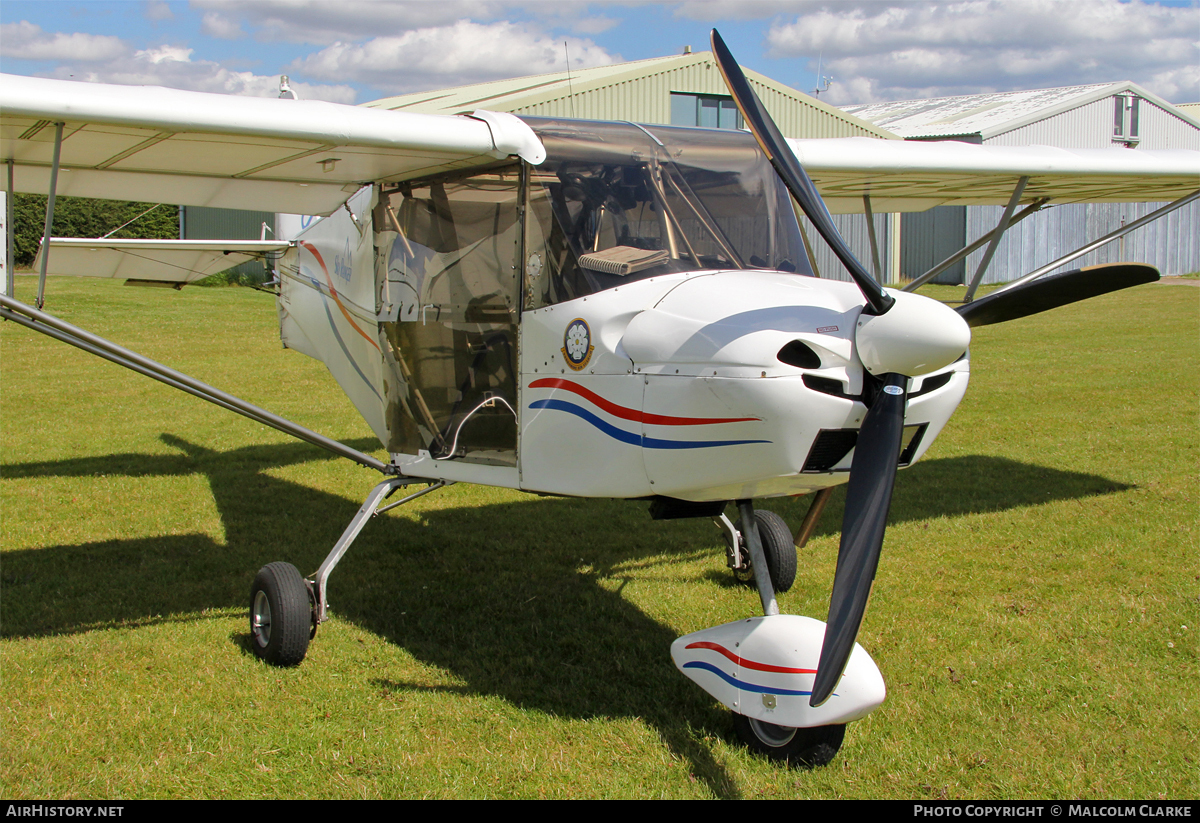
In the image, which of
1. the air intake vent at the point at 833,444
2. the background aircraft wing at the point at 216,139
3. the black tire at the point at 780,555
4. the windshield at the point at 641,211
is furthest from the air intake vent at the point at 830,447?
the black tire at the point at 780,555

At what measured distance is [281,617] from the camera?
461cm

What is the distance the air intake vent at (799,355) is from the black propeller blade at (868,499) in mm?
253

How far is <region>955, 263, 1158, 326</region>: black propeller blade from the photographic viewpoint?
3762mm

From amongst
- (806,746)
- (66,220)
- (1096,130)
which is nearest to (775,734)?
(806,746)

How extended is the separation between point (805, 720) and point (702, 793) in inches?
18.6

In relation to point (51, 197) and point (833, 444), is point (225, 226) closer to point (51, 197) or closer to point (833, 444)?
point (51, 197)

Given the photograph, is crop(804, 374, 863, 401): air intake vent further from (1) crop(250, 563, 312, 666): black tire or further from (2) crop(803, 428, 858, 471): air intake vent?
(1) crop(250, 563, 312, 666): black tire

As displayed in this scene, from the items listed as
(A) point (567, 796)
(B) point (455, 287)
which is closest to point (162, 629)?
(B) point (455, 287)

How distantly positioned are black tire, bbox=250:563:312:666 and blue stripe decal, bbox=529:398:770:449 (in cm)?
159

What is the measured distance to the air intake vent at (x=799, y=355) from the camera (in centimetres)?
328

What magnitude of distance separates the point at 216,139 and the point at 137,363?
4.35ft

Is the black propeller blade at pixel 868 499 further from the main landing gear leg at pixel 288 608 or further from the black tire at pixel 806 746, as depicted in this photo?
the main landing gear leg at pixel 288 608
